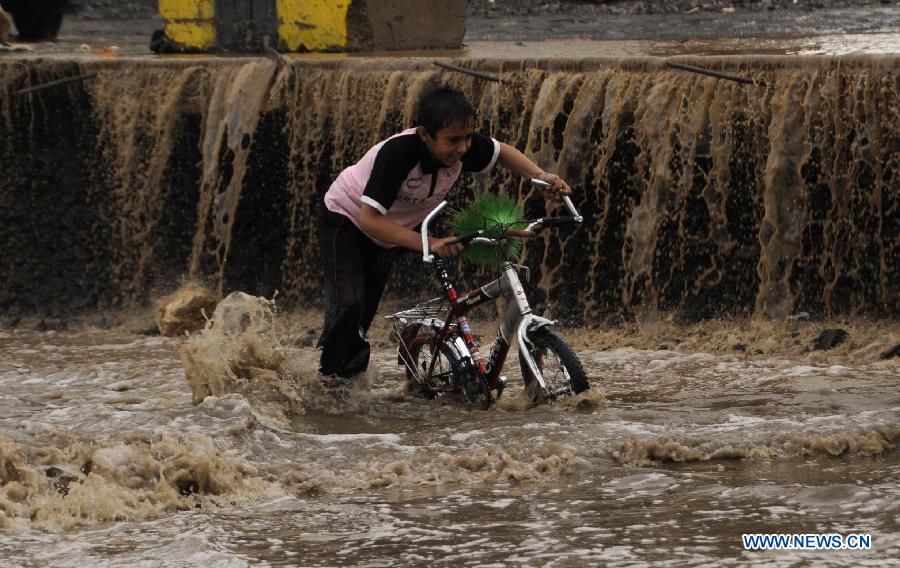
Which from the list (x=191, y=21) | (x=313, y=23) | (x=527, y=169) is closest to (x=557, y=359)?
(x=527, y=169)

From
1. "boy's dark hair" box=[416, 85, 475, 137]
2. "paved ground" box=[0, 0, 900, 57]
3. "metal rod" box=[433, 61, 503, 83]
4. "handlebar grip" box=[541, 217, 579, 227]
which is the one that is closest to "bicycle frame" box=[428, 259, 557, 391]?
"handlebar grip" box=[541, 217, 579, 227]

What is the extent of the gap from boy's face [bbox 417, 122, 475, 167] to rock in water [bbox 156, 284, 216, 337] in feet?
14.2

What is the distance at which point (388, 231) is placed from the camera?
611 cm

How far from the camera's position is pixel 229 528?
504cm

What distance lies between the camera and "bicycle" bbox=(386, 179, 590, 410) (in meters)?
6.12

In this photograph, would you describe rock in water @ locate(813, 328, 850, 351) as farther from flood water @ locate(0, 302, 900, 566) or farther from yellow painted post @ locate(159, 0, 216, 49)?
yellow painted post @ locate(159, 0, 216, 49)

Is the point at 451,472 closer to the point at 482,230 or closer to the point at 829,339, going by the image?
the point at 482,230

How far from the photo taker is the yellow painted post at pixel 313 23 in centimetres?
1185

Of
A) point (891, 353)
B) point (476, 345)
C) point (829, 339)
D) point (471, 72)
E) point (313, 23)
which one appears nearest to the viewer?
point (476, 345)

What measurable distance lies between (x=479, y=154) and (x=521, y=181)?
3.49 meters

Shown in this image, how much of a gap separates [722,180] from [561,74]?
1.28m

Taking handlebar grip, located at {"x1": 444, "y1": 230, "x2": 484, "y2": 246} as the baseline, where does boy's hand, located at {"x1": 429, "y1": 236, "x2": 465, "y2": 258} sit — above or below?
below

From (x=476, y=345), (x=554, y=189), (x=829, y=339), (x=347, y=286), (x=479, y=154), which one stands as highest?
(x=479, y=154)

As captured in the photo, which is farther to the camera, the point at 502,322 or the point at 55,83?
the point at 55,83
